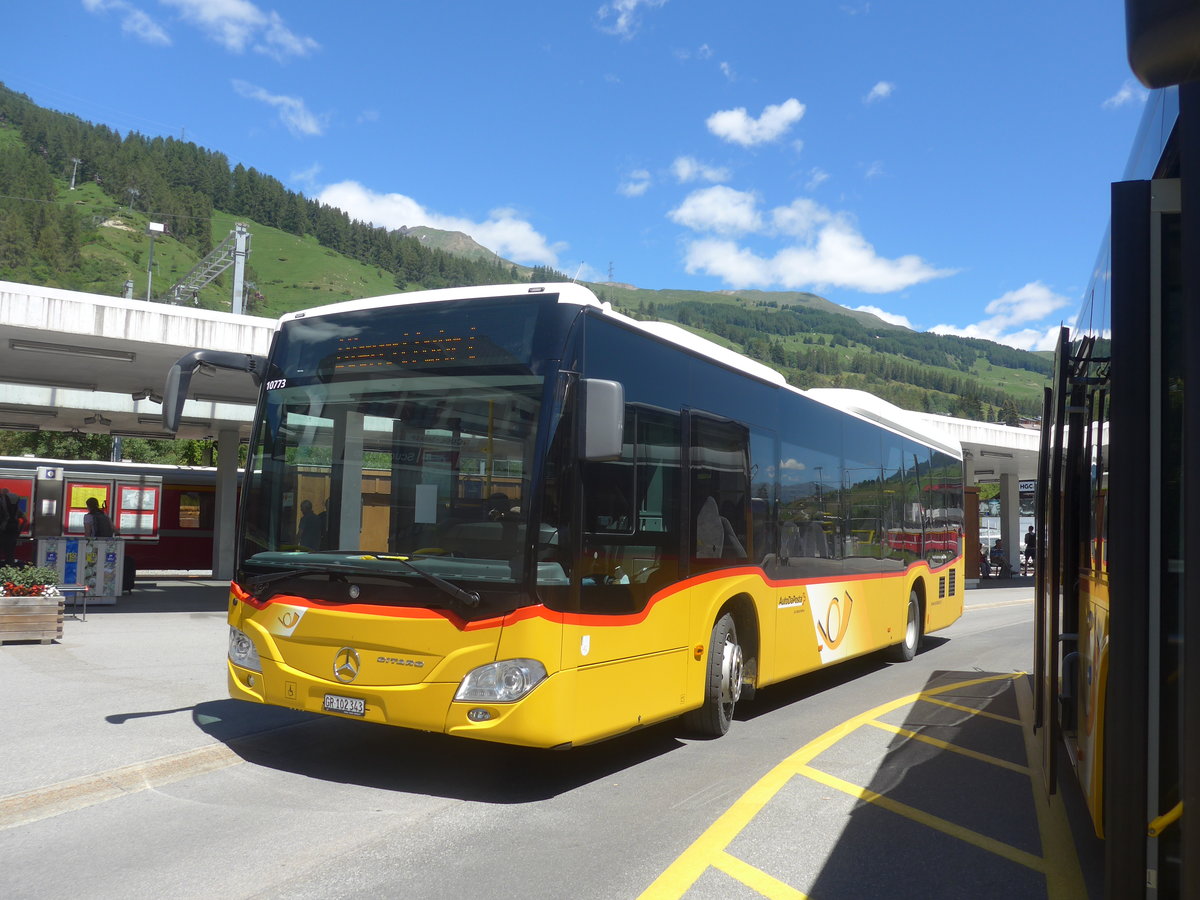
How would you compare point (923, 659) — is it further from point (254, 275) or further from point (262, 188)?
point (262, 188)

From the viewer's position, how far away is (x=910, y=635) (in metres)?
13.7

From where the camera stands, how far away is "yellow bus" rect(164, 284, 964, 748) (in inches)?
226

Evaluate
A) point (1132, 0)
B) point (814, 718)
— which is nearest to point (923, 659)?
point (814, 718)

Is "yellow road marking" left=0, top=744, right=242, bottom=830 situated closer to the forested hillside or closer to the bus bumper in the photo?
the bus bumper

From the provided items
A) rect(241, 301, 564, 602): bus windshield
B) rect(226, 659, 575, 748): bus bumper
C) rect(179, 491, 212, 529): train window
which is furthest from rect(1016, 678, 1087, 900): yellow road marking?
rect(179, 491, 212, 529): train window

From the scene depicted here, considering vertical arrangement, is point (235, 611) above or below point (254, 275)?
below

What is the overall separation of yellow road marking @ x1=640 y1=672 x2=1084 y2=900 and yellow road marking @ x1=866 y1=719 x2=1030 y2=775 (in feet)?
0.09

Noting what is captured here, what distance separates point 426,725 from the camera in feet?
19.0

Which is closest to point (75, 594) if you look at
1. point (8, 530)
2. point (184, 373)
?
point (8, 530)

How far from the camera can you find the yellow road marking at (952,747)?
7387 millimetres

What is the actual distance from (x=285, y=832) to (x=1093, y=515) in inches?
171

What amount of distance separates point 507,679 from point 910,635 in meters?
9.42

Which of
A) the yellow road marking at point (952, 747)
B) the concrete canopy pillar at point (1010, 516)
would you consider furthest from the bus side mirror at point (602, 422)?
the concrete canopy pillar at point (1010, 516)

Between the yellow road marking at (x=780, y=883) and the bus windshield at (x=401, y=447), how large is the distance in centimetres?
168
